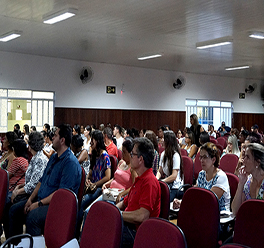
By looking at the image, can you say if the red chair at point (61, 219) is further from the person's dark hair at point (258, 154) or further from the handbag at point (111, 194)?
the person's dark hair at point (258, 154)

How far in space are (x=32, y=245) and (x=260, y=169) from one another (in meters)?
2.17

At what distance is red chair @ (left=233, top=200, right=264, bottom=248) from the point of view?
2.49 meters

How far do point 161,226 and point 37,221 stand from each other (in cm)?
198

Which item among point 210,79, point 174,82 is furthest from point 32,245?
point 210,79

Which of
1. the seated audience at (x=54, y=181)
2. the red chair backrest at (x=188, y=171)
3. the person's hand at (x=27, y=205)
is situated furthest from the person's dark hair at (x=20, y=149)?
the red chair backrest at (x=188, y=171)

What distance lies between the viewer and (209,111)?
1864 cm

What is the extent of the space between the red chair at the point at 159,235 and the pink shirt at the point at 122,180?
204 cm

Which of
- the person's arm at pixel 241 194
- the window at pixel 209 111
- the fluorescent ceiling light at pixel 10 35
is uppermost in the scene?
the fluorescent ceiling light at pixel 10 35

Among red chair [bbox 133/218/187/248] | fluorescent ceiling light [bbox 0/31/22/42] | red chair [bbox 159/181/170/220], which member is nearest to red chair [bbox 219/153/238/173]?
red chair [bbox 159/181/170/220]

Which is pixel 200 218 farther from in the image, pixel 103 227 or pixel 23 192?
pixel 23 192

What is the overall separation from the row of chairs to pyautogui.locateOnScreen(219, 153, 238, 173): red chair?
274 centimetres

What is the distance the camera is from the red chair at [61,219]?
2.67 metres

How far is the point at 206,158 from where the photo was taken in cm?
361

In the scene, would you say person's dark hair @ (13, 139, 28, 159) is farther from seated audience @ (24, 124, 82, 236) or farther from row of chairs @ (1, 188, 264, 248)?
row of chairs @ (1, 188, 264, 248)
